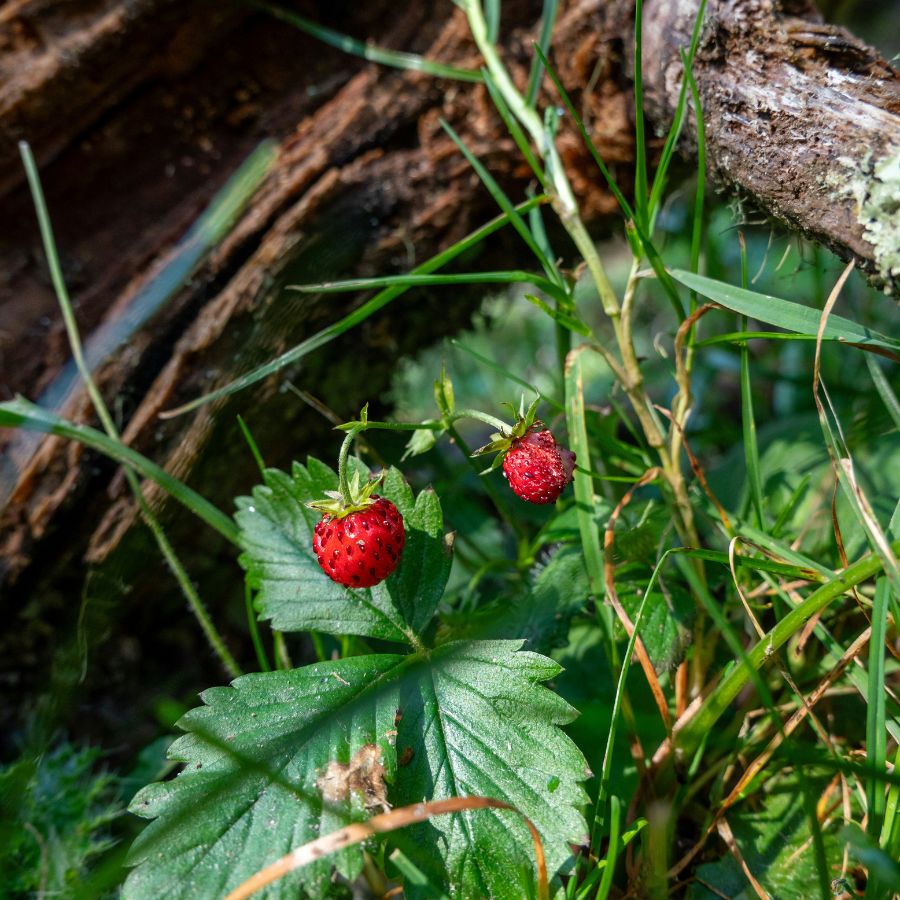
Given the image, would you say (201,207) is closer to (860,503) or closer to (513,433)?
(513,433)

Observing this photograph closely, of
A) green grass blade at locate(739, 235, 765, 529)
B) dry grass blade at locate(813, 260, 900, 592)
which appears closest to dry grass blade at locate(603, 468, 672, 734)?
green grass blade at locate(739, 235, 765, 529)

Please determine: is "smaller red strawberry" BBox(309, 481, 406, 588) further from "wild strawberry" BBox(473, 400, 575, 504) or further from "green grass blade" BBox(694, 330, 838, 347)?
"green grass blade" BBox(694, 330, 838, 347)

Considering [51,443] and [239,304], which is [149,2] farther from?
[51,443]

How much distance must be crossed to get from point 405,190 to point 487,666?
3.10 feet

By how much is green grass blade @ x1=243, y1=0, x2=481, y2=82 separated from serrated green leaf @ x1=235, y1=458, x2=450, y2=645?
0.82 metres

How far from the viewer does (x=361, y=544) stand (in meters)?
0.87

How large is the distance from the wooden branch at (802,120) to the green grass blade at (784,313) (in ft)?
0.20

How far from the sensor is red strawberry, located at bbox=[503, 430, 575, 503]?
0.89m

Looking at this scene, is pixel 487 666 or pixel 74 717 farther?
pixel 74 717

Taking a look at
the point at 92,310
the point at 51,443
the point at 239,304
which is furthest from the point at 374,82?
the point at 51,443

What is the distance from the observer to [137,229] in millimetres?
1586

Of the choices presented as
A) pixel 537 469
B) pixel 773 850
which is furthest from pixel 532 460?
pixel 773 850

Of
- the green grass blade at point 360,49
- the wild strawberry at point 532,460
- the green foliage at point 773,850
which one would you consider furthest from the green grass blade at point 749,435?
the green grass blade at point 360,49

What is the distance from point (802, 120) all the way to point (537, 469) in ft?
1.68
